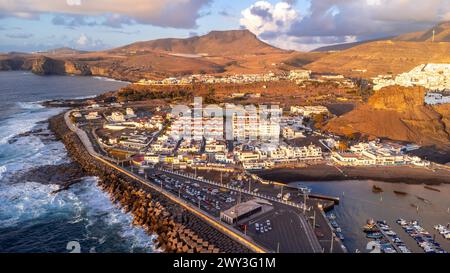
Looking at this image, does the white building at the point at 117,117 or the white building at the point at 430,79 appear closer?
the white building at the point at 117,117

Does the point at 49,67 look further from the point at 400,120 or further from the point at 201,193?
the point at 201,193

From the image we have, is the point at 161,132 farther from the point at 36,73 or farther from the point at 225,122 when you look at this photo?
the point at 36,73

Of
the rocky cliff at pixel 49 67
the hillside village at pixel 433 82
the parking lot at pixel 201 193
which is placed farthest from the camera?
the rocky cliff at pixel 49 67

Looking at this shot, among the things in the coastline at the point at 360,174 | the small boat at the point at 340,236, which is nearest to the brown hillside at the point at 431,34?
the coastline at the point at 360,174

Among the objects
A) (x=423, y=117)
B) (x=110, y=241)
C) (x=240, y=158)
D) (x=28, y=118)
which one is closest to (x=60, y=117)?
(x=28, y=118)

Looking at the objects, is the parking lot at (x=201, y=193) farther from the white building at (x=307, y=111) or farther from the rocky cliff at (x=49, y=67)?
the rocky cliff at (x=49, y=67)
